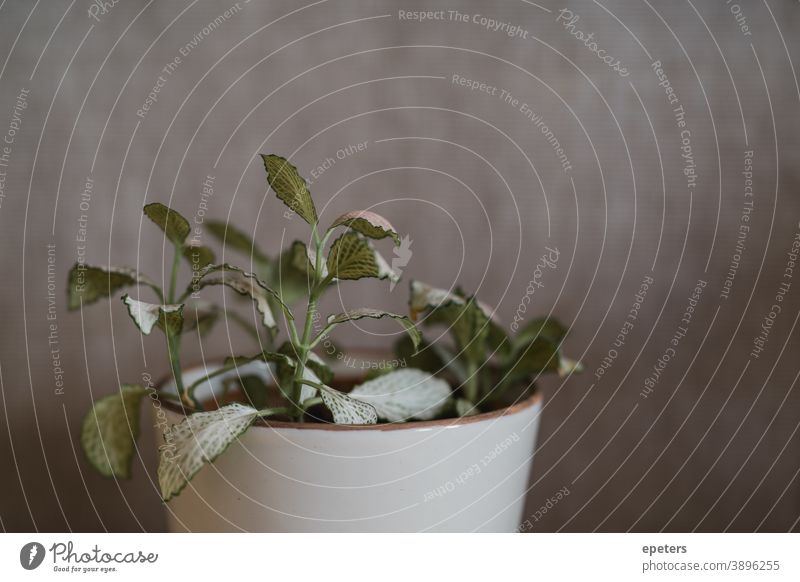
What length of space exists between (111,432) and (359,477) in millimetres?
125

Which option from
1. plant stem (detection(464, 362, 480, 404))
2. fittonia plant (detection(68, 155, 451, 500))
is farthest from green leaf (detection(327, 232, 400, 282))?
plant stem (detection(464, 362, 480, 404))

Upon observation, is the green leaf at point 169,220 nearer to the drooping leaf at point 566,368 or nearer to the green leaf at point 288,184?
the green leaf at point 288,184

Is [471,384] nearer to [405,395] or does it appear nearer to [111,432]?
[405,395]

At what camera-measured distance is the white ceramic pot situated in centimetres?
27

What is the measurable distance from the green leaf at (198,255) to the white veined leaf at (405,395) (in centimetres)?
10

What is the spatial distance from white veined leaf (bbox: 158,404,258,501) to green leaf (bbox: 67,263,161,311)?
3.1 inches

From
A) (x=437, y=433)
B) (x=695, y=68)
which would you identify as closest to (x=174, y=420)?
(x=437, y=433)

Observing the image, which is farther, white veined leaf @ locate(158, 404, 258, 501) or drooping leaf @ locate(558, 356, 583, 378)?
drooping leaf @ locate(558, 356, 583, 378)

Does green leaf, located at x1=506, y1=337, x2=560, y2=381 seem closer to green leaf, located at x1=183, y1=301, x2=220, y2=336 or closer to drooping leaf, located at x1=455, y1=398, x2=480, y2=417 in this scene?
drooping leaf, located at x1=455, y1=398, x2=480, y2=417

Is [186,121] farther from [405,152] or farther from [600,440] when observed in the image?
→ [600,440]

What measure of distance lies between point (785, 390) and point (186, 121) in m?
0.42

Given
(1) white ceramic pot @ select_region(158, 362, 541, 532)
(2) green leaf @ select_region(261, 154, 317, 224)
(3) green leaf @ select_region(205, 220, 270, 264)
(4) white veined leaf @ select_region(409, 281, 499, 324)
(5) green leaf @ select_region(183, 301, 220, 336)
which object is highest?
(2) green leaf @ select_region(261, 154, 317, 224)
